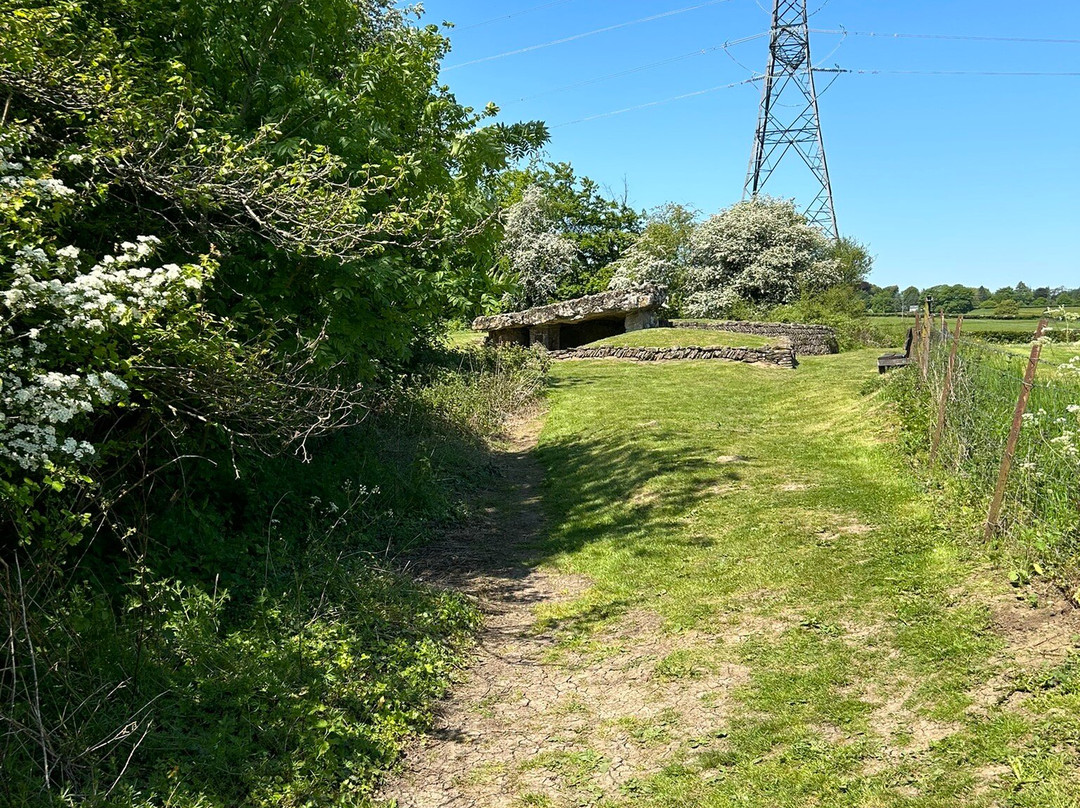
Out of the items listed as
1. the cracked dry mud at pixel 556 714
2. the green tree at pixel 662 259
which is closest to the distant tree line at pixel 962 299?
the green tree at pixel 662 259

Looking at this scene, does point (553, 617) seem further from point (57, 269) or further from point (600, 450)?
point (600, 450)

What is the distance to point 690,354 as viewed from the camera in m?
22.6

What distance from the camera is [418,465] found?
32.6 feet

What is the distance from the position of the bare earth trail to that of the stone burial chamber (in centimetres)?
1688

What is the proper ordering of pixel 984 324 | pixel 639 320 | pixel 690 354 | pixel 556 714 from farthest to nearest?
pixel 639 320 < pixel 690 354 < pixel 984 324 < pixel 556 714

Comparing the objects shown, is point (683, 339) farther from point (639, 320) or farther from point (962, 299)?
point (962, 299)

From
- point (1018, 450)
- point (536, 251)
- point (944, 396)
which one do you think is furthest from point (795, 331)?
point (1018, 450)

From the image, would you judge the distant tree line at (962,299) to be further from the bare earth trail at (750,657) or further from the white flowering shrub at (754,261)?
the bare earth trail at (750,657)

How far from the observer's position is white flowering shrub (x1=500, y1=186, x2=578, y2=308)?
37281 mm

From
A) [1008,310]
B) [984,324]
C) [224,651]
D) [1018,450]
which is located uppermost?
[1008,310]

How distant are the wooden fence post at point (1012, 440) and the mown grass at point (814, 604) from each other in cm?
25

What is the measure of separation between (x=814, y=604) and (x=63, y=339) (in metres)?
5.63

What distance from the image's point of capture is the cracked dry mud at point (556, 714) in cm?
453

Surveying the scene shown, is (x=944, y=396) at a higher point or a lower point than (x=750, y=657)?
higher
